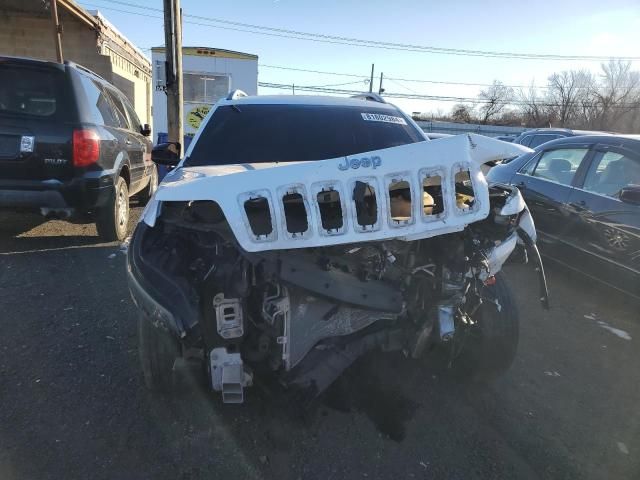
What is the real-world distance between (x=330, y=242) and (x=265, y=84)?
43448 mm

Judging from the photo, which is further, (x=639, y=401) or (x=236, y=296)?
(x=639, y=401)

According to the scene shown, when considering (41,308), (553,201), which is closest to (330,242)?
(41,308)

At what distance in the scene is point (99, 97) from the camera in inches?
227

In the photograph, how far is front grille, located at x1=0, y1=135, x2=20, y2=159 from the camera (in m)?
4.82

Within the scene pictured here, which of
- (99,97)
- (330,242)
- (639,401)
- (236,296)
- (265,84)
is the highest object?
(265,84)

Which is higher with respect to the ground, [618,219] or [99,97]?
[99,97]

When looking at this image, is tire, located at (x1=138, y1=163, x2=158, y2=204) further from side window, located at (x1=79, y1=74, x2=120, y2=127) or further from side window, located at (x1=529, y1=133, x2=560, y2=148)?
side window, located at (x1=529, y1=133, x2=560, y2=148)

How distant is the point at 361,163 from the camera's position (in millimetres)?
2135

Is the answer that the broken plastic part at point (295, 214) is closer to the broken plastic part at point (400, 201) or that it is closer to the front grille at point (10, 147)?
the broken plastic part at point (400, 201)

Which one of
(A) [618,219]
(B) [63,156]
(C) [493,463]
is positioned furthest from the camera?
(B) [63,156]

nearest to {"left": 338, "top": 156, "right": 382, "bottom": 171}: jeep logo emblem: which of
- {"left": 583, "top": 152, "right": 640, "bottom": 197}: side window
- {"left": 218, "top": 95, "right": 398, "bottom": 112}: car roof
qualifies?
{"left": 218, "top": 95, "right": 398, "bottom": 112}: car roof

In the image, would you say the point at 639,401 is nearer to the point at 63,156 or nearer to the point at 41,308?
the point at 41,308

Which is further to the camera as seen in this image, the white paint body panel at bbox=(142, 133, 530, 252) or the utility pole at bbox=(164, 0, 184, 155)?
the utility pole at bbox=(164, 0, 184, 155)

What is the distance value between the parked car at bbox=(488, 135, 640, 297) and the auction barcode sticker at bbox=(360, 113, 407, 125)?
1443mm
